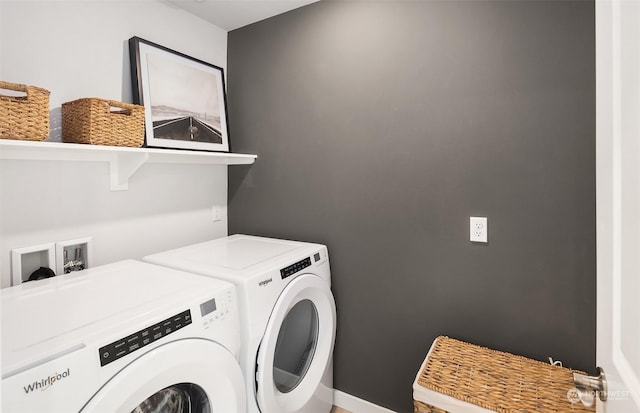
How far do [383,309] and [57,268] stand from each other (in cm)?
152

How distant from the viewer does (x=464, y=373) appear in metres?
1.32

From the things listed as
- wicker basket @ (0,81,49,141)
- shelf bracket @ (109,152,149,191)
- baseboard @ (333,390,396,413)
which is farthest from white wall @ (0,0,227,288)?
baseboard @ (333,390,396,413)

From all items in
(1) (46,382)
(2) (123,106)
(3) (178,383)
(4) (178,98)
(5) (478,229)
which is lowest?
(3) (178,383)

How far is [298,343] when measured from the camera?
1.75 metres

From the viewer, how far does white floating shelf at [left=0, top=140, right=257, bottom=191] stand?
122 cm

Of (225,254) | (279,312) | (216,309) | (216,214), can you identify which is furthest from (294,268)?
(216,214)

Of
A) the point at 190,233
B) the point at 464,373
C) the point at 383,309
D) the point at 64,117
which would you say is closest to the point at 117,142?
the point at 64,117

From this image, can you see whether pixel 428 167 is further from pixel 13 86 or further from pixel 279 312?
pixel 13 86

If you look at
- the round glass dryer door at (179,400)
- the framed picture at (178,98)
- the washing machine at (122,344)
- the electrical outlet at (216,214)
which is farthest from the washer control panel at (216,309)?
the electrical outlet at (216,214)

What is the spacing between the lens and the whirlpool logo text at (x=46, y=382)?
0.71 meters

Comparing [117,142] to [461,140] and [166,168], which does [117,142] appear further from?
[461,140]

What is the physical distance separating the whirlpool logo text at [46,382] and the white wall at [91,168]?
88cm

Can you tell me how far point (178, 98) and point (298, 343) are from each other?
1475 mm

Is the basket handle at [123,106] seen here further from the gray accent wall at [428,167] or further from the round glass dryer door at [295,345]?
the round glass dryer door at [295,345]
